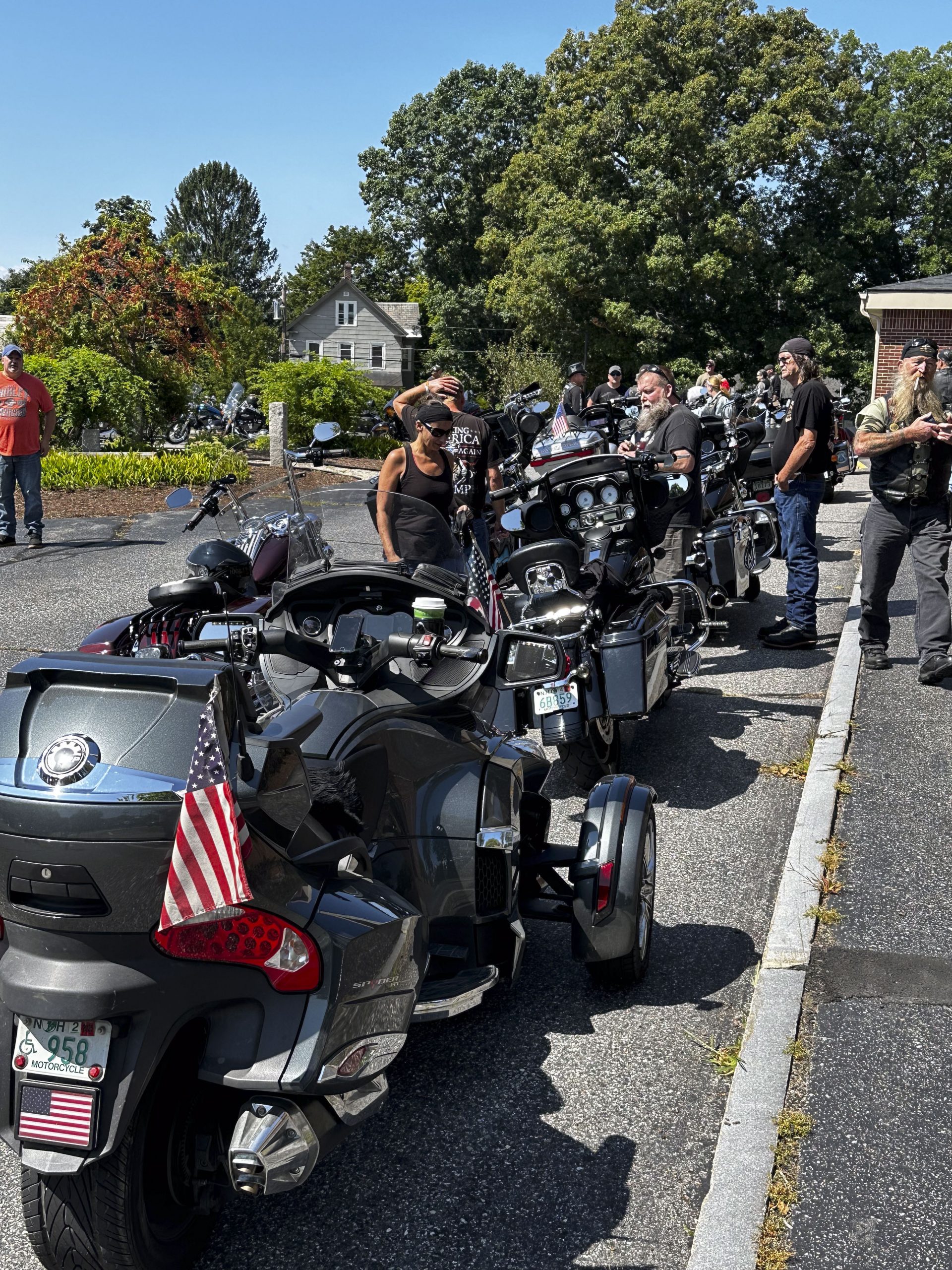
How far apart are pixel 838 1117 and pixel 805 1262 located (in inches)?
23.8

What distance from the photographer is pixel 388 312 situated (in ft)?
253

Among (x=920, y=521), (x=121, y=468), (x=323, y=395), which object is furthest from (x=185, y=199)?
(x=920, y=521)

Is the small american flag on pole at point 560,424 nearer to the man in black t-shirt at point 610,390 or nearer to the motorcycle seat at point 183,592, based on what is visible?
the motorcycle seat at point 183,592

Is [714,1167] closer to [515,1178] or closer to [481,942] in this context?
[515,1178]

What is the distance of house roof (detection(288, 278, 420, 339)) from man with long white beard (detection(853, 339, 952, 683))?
68.8m

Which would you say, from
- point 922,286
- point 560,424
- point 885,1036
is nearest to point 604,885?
point 885,1036

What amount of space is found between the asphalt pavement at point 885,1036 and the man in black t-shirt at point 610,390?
831 cm

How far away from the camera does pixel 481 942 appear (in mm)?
3561

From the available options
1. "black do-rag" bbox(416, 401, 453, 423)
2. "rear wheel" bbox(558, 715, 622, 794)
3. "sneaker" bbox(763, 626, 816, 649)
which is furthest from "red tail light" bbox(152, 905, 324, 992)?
"sneaker" bbox(763, 626, 816, 649)

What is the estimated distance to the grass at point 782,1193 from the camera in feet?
9.25

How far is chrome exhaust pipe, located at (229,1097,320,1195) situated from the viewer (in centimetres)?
236

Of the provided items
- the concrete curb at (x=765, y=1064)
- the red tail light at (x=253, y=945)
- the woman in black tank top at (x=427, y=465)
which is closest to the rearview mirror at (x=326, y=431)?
the woman in black tank top at (x=427, y=465)

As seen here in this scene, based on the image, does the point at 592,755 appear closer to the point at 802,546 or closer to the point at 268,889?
the point at 268,889

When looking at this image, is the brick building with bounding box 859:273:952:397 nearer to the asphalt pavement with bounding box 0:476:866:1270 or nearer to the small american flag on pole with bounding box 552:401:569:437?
the small american flag on pole with bounding box 552:401:569:437
